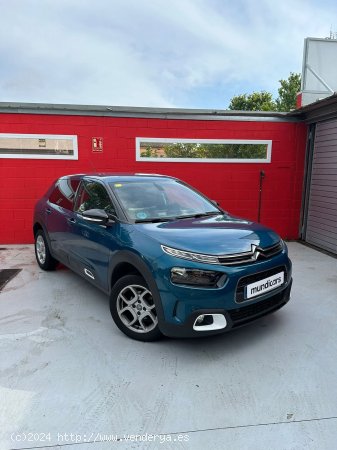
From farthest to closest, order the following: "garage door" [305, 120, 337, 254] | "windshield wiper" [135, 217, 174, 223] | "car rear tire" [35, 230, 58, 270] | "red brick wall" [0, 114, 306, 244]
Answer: "red brick wall" [0, 114, 306, 244], "garage door" [305, 120, 337, 254], "car rear tire" [35, 230, 58, 270], "windshield wiper" [135, 217, 174, 223]

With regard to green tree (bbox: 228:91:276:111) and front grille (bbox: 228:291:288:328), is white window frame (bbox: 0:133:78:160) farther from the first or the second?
green tree (bbox: 228:91:276:111)

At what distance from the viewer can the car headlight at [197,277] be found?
8.00ft

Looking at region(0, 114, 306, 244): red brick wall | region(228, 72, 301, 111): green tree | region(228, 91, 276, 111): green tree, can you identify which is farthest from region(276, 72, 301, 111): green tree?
region(0, 114, 306, 244): red brick wall

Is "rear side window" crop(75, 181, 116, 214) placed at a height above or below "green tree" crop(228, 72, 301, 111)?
below

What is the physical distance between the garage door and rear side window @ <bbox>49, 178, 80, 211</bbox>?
4.73 meters

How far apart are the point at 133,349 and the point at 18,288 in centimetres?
221

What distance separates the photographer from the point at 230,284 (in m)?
2.45

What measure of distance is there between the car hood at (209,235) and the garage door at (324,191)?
11.8 ft

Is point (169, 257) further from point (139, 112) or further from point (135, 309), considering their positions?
point (139, 112)

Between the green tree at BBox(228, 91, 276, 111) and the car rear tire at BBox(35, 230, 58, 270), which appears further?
the green tree at BBox(228, 91, 276, 111)

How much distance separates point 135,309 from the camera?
2.84 m

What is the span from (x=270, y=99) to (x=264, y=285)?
114 feet

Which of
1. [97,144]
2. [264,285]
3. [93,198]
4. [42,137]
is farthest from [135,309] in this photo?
[42,137]

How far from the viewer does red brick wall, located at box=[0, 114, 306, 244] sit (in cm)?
629
